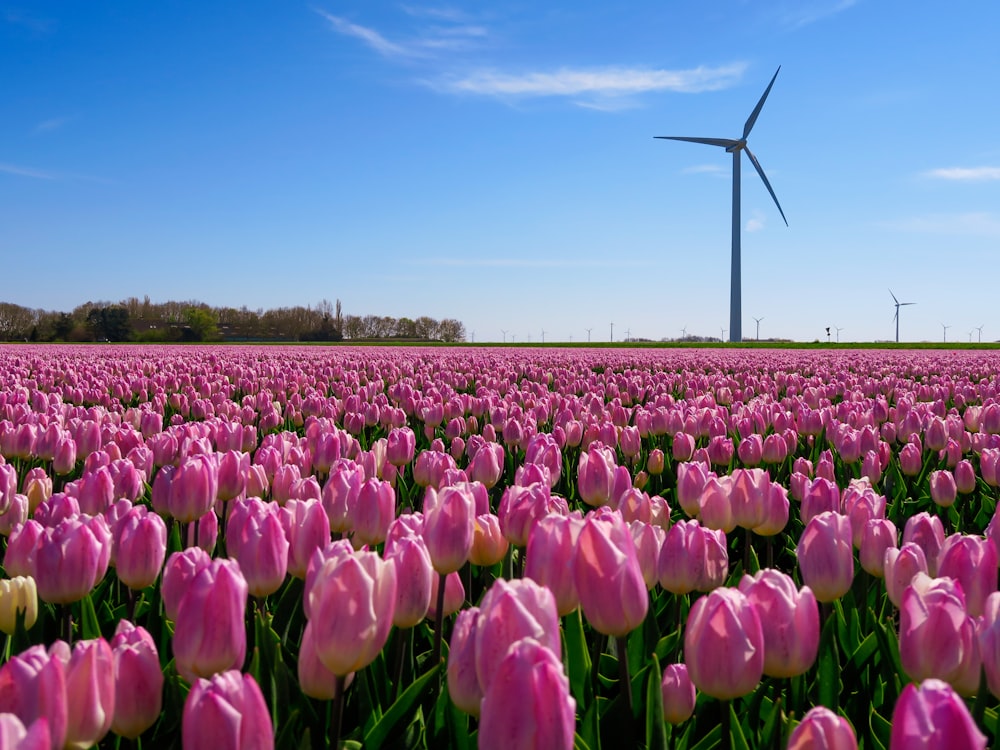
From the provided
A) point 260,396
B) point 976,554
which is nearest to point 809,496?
point 976,554

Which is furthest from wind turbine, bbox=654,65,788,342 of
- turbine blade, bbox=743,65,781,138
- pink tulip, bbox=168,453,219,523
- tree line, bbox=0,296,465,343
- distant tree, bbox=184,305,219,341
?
distant tree, bbox=184,305,219,341

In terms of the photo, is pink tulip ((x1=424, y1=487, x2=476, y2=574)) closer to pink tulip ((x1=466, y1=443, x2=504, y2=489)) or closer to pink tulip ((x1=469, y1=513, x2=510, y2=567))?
pink tulip ((x1=469, y1=513, x2=510, y2=567))

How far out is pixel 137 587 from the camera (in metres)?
2.15

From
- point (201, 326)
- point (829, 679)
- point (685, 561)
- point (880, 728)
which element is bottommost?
point (880, 728)

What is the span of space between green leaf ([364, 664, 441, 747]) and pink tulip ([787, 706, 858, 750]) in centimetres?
82

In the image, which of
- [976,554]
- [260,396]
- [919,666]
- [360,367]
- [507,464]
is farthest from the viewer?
[360,367]

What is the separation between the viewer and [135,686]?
1.43 meters

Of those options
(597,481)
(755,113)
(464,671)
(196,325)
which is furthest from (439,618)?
(196,325)

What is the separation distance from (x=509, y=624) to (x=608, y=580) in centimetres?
36

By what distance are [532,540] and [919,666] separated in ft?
2.69

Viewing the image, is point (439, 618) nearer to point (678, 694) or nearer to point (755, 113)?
point (678, 694)

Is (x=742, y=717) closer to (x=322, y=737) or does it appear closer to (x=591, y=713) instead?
(x=591, y=713)

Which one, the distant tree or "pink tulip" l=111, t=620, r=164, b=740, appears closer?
"pink tulip" l=111, t=620, r=164, b=740

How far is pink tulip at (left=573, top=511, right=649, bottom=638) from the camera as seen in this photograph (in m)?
1.55
